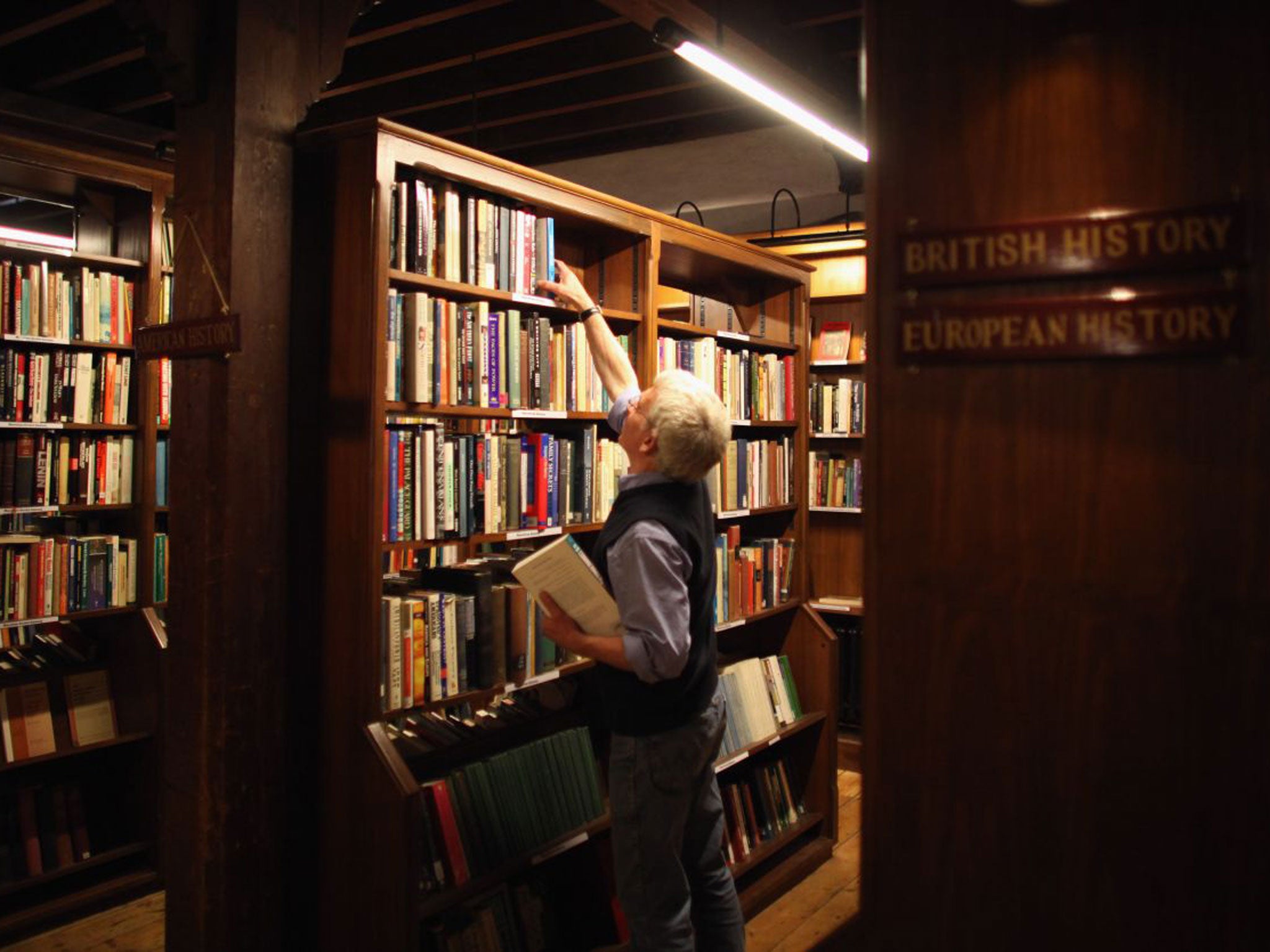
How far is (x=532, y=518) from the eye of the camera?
2811mm

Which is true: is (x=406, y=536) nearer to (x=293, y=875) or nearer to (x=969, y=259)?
(x=293, y=875)

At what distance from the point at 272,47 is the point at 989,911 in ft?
7.78

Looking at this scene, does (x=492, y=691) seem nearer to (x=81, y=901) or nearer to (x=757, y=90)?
(x=81, y=901)

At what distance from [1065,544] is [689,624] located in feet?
3.10

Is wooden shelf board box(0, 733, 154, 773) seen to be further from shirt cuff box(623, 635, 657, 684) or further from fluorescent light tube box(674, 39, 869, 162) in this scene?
fluorescent light tube box(674, 39, 869, 162)

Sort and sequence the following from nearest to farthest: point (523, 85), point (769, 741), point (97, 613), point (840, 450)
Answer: point (97, 613) < point (769, 741) < point (523, 85) < point (840, 450)

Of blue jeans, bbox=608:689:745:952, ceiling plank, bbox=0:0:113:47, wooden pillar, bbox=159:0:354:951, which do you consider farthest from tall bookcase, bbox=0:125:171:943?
blue jeans, bbox=608:689:745:952

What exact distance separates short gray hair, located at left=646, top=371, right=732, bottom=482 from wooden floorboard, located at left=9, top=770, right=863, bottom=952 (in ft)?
5.25

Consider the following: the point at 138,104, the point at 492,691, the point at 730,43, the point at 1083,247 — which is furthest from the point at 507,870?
the point at 138,104

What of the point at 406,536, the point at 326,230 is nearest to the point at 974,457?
the point at 406,536

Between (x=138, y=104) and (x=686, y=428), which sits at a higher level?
(x=138, y=104)

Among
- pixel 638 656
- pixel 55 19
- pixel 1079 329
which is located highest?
pixel 55 19

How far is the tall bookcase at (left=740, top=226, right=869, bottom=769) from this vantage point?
525 cm

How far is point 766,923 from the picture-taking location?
3381mm
